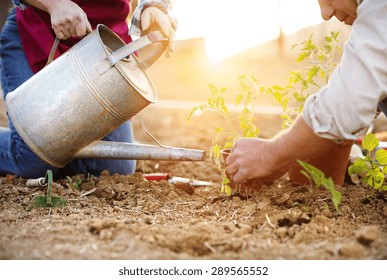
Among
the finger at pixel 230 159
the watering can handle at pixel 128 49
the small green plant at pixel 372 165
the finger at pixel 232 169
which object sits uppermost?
the watering can handle at pixel 128 49

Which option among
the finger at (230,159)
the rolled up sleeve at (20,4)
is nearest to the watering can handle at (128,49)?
the finger at (230,159)

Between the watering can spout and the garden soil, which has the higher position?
the watering can spout

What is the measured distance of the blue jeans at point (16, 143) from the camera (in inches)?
114

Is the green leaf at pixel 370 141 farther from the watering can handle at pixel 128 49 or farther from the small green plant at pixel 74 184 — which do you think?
the small green plant at pixel 74 184

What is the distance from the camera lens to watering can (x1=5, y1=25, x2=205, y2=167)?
2268 mm

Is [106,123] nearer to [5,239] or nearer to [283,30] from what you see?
[5,239]

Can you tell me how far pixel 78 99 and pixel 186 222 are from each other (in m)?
0.73

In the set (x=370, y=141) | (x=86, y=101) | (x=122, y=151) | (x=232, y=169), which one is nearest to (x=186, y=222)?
(x=232, y=169)

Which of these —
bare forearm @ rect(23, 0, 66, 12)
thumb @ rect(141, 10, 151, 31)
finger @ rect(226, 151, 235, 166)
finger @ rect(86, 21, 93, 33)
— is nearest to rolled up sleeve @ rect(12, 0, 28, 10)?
bare forearm @ rect(23, 0, 66, 12)

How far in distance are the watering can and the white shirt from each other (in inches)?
30.3

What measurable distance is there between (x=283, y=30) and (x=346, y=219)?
27.3ft

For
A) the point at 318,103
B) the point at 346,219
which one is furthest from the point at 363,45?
the point at 346,219

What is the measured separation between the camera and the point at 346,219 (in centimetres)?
208

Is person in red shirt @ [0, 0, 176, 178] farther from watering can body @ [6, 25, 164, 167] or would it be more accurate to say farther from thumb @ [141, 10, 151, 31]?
watering can body @ [6, 25, 164, 167]
